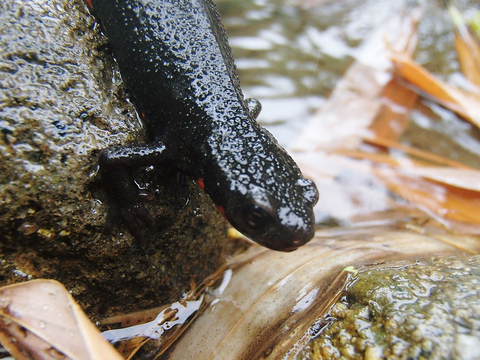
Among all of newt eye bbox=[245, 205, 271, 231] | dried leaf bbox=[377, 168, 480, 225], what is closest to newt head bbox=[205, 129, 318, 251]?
newt eye bbox=[245, 205, 271, 231]

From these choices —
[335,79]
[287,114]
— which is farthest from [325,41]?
[287,114]

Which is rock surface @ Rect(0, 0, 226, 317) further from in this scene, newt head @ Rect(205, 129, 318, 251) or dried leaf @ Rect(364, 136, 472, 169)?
dried leaf @ Rect(364, 136, 472, 169)

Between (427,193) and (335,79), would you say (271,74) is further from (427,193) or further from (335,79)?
(427,193)

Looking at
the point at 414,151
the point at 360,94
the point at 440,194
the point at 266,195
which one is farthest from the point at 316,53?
the point at 266,195

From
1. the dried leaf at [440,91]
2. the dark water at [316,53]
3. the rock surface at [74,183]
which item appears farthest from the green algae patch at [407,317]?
the dried leaf at [440,91]

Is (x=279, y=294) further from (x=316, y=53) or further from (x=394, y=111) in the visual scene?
(x=316, y=53)
